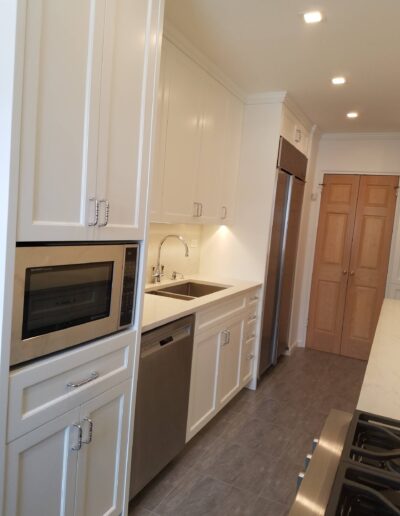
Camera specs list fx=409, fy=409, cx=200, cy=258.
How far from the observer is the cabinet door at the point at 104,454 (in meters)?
1.54

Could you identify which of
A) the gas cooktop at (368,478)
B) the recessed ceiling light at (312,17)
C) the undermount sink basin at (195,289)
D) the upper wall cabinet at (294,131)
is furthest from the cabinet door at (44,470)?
the upper wall cabinet at (294,131)

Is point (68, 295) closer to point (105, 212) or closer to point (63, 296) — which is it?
point (63, 296)

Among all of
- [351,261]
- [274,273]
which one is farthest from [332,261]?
[274,273]

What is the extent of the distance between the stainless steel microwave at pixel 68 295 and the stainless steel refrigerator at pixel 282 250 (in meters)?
2.11

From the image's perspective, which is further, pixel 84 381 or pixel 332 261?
pixel 332 261

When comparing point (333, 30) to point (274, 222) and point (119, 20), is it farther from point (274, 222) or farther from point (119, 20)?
point (274, 222)

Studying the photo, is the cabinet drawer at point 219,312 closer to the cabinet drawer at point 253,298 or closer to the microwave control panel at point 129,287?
the cabinet drawer at point 253,298

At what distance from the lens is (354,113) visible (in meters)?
3.79

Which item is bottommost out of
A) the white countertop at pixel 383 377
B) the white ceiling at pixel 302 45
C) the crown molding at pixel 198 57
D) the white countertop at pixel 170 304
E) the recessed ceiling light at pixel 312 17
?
the white countertop at pixel 170 304

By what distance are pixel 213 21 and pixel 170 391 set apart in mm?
2012

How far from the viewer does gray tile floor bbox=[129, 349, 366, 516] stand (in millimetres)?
2121

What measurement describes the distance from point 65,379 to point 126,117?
0.97 m

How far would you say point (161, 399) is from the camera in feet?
6.87

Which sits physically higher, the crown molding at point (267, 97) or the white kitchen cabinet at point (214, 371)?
the crown molding at point (267, 97)
